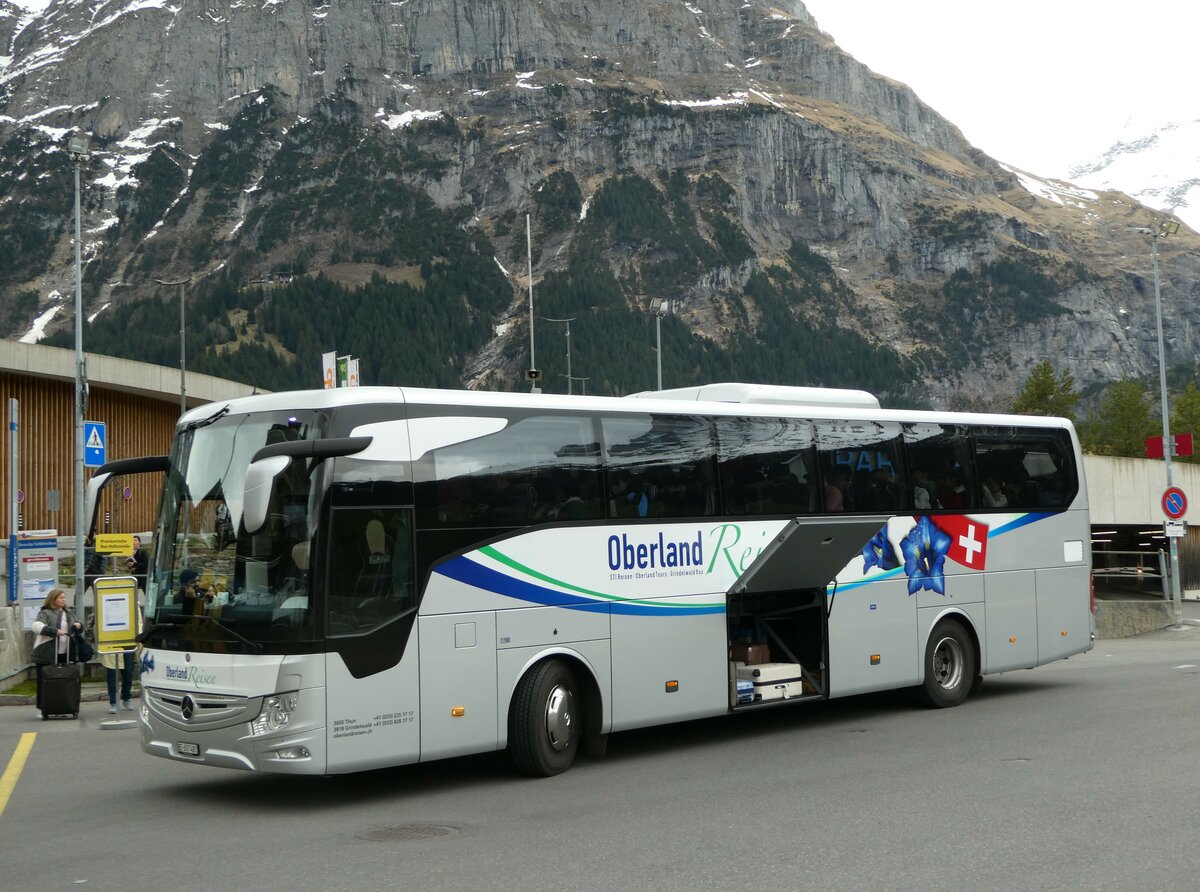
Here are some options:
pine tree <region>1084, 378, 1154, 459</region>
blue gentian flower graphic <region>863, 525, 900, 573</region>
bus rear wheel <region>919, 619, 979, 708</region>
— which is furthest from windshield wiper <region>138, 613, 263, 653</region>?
pine tree <region>1084, 378, 1154, 459</region>

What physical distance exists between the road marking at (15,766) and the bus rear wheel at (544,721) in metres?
4.02

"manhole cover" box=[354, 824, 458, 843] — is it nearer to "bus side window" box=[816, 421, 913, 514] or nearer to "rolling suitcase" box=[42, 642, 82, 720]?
"bus side window" box=[816, 421, 913, 514]

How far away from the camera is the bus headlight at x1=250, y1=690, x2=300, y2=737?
32.3 feet

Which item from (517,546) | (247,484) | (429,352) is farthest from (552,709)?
(429,352)

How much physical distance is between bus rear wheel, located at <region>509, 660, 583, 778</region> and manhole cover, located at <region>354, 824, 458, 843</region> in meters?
1.81

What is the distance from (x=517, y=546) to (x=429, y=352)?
179529 millimetres

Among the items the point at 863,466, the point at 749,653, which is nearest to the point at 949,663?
the point at 863,466

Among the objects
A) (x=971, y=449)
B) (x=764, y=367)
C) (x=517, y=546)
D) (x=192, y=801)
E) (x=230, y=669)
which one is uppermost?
(x=764, y=367)

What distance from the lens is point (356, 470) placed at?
1026 cm

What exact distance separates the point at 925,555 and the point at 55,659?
11.0 meters

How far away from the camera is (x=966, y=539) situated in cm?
1555

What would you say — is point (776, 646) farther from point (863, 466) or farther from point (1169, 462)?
point (1169, 462)

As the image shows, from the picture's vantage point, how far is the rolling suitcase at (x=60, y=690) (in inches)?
650

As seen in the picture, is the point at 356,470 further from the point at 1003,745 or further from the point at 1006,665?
the point at 1006,665
